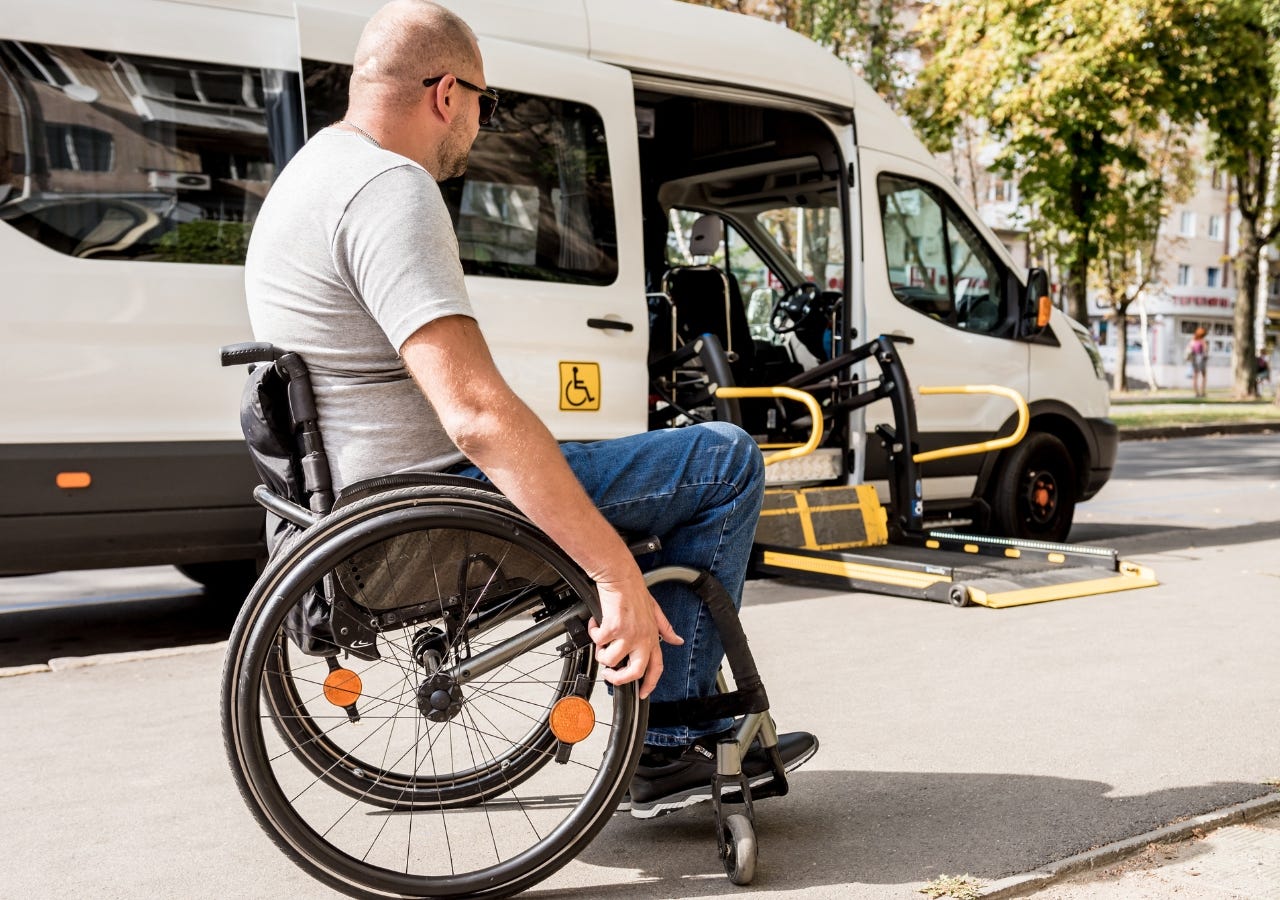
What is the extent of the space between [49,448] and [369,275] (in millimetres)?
2928

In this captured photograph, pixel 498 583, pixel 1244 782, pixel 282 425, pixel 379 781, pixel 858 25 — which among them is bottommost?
pixel 1244 782

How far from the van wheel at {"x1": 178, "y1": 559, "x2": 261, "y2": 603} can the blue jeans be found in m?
4.09

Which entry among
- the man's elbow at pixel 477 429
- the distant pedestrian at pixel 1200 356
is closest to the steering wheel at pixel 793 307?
the man's elbow at pixel 477 429

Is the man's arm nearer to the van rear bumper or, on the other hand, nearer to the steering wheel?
the steering wheel

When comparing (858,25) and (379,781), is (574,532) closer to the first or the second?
(379,781)

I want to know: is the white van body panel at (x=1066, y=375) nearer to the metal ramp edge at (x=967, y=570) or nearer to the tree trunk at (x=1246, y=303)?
the metal ramp edge at (x=967, y=570)

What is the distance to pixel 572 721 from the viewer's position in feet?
8.63

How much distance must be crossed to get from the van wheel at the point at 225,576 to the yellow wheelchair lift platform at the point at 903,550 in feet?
7.96

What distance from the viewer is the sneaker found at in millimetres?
2852

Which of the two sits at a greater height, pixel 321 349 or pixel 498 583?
pixel 321 349

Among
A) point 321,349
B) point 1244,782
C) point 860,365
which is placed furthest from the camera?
point 860,365

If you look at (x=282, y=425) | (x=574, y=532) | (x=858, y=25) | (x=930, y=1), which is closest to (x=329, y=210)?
(x=282, y=425)

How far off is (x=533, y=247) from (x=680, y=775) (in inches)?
137

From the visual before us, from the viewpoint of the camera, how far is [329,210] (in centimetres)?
245
